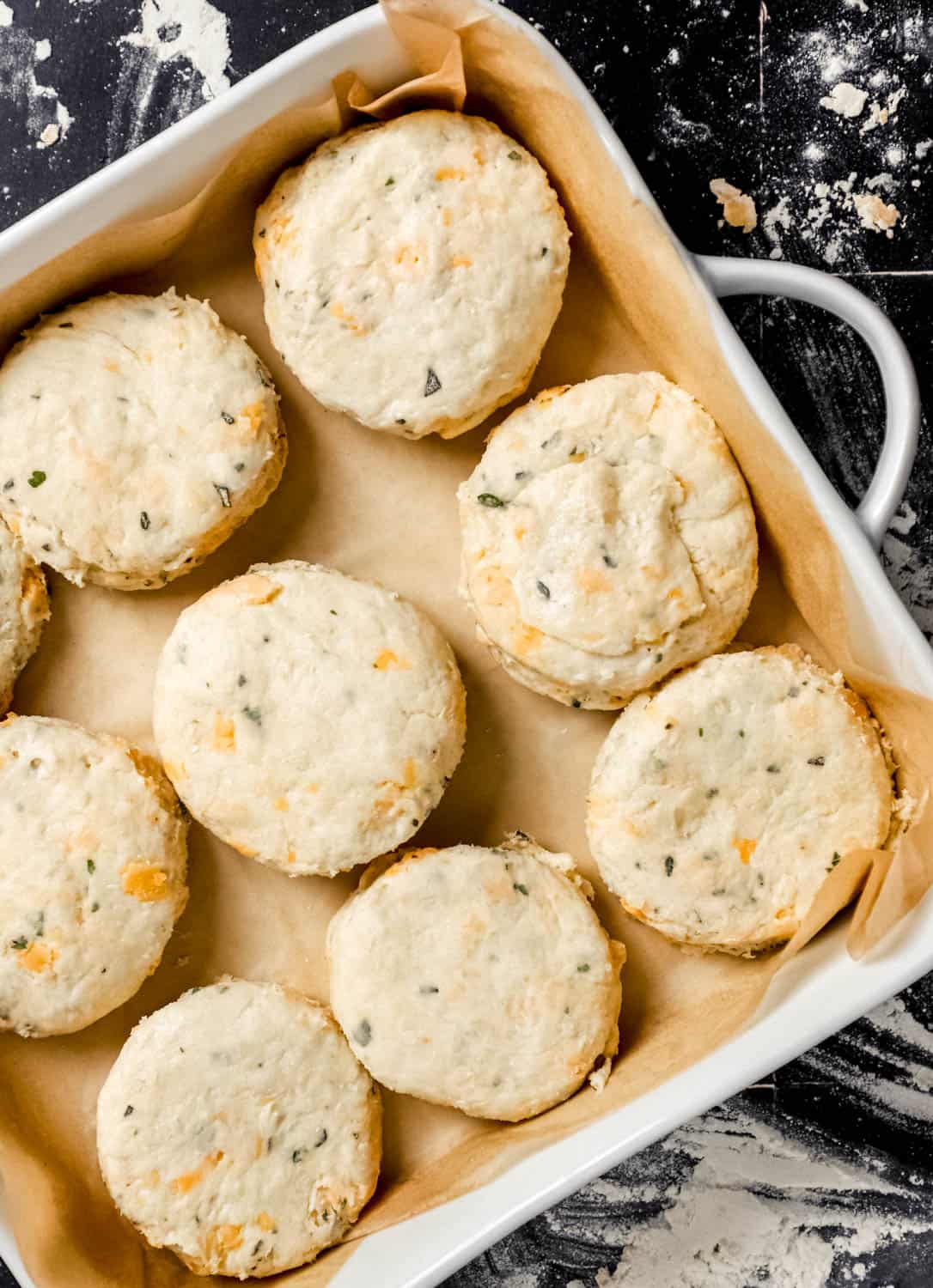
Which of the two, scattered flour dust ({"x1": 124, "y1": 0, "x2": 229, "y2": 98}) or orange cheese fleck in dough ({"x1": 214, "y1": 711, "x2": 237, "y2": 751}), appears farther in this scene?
scattered flour dust ({"x1": 124, "y1": 0, "x2": 229, "y2": 98})

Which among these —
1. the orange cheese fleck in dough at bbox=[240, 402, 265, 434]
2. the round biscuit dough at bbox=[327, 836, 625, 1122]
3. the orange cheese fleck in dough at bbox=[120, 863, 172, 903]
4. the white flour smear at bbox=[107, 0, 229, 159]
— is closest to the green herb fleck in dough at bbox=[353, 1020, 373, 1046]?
the round biscuit dough at bbox=[327, 836, 625, 1122]

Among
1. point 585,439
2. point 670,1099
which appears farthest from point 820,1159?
point 585,439

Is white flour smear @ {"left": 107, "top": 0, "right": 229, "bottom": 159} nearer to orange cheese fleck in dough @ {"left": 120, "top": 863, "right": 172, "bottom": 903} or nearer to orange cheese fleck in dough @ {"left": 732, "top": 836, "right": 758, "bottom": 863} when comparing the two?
orange cheese fleck in dough @ {"left": 120, "top": 863, "right": 172, "bottom": 903}

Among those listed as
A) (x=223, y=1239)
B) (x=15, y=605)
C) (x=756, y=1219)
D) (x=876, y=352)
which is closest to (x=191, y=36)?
(x=15, y=605)

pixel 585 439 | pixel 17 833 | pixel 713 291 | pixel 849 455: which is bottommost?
pixel 849 455

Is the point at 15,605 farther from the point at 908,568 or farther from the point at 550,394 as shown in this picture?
the point at 908,568

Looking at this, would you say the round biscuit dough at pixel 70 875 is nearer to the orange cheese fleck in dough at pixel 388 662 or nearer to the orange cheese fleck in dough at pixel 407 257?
the orange cheese fleck in dough at pixel 388 662

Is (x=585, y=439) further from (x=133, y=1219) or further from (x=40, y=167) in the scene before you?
(x=133, y=1219)
